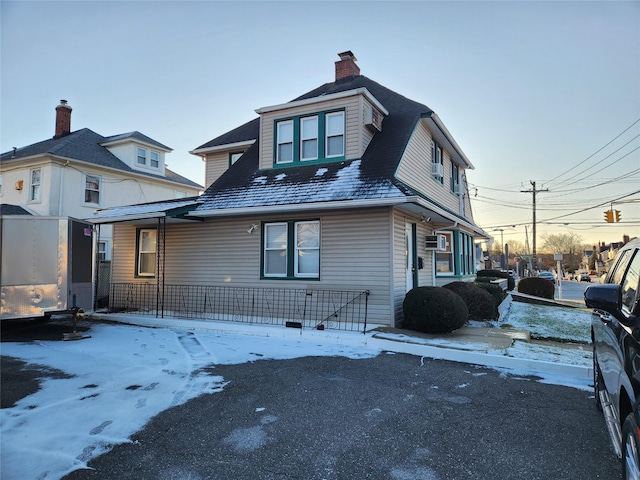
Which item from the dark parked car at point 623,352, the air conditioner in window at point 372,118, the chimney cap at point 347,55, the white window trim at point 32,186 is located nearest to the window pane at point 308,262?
the air conditioner in window at point 372,118

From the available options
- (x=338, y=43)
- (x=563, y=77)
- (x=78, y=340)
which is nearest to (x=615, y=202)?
(x=563, y=77)

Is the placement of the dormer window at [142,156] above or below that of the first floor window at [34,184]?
above

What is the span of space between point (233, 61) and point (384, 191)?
19.2 feet

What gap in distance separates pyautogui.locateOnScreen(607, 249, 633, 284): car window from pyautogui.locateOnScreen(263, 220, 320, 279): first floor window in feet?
22.0

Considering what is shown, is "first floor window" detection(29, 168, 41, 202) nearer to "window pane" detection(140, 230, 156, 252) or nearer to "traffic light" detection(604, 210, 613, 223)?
"window pane" detection(140, 230, 156, 252)

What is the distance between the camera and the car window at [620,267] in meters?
3.91

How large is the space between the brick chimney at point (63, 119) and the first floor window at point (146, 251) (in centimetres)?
1236

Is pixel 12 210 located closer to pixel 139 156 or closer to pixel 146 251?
pixel 139 156

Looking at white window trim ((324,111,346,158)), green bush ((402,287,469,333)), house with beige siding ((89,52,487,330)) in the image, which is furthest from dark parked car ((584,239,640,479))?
white window trim ((324,111,346,158))

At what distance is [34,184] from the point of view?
703 inches

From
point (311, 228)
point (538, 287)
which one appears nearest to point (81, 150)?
point (311, 228)

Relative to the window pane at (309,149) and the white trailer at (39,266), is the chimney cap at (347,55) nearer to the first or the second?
the window pane at (309,149)

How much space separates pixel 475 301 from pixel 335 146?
594cm

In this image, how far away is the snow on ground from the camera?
11.9 ft
